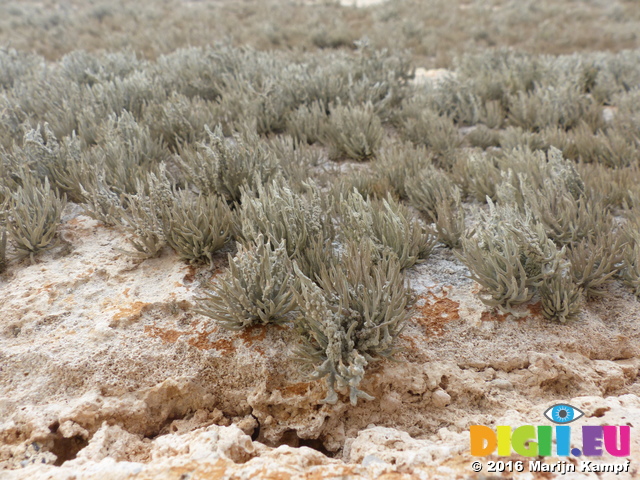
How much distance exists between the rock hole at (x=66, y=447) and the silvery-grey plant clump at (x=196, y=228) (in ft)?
3.75

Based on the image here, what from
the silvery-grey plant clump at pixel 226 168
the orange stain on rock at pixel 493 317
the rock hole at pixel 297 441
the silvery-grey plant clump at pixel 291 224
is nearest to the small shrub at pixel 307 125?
the silvery-grey plant clump at pixel 226 168

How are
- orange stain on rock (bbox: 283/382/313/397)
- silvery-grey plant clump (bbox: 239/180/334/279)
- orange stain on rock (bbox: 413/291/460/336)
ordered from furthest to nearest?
silvery-grey plant clump (bbox: 239/180/334/279)
orange stain on rock (bbox: 413/291/460/336)
orange stain on rock (bbox: 283/382/313/397)

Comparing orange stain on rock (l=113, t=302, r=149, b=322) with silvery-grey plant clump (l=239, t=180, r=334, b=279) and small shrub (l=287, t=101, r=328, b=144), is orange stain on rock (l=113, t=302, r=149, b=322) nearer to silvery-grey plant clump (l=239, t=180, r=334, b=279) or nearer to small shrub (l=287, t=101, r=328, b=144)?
silvery-grey plant clump (l=239, t=180, r=334, b=279)

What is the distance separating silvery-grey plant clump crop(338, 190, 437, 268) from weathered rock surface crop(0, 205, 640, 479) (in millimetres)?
253

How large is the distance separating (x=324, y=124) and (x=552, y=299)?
2.89 m

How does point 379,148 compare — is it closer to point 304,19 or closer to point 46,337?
point 46,337

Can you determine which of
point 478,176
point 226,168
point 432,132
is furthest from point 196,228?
point 432,132

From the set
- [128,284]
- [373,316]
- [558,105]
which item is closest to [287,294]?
[373,316]

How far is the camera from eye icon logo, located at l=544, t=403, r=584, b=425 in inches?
72.4

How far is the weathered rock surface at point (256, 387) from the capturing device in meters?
1.74

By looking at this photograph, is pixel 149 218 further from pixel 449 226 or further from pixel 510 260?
pixel 510 260

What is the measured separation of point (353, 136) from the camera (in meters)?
4.25

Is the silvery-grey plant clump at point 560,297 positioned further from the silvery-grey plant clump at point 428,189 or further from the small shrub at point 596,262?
the silvery-grey plant clump at point 428,189

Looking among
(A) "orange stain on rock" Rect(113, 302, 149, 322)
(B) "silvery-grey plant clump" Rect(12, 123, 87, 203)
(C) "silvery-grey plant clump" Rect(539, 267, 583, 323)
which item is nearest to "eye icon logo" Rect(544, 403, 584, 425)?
(C) "silvery-grey plant clump" Rect(539, 267, 583, 323)
